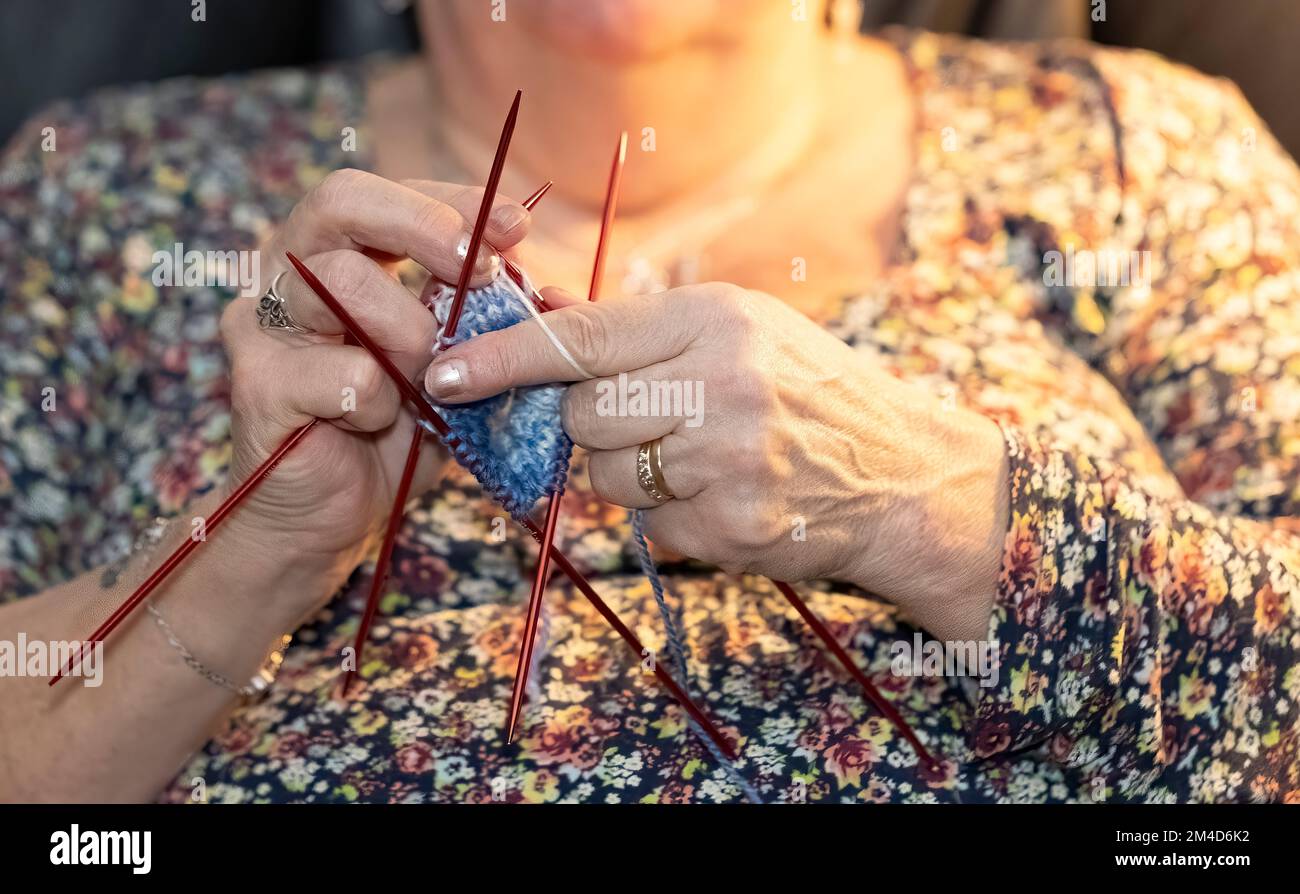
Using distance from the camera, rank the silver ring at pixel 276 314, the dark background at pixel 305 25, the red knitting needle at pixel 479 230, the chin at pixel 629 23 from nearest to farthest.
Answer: the red knitting needle at pixel 479 230 → the silver ring at pixel 276 314 → the chin at pixel 629 23 → the dark background at pixel 305 25

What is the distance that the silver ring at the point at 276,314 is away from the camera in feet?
3.08

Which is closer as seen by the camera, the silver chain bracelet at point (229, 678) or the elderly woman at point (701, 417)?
the elderly woman at point (701, 417)

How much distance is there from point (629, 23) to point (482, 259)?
400 mm

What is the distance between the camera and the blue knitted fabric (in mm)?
919

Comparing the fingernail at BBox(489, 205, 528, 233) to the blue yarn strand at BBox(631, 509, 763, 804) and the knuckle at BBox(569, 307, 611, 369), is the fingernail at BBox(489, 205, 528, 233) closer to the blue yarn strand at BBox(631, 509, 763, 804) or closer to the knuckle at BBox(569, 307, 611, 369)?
the knuckle at BBox(569, 307, 611, 369)

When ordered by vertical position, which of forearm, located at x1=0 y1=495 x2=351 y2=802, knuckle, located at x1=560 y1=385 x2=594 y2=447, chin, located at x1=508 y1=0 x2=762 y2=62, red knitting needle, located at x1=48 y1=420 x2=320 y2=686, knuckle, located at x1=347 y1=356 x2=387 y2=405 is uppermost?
chin, located at x1=508 y1=0 x2=762 y2=62

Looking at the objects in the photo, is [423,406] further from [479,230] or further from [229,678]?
[229,678]

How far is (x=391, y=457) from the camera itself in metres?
1.05

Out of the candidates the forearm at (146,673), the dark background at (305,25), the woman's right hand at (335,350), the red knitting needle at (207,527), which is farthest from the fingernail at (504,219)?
the dark background at (305,25)

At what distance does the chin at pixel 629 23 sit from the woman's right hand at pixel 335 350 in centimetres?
33

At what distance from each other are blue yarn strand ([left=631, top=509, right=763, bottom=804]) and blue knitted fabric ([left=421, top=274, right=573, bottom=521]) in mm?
77

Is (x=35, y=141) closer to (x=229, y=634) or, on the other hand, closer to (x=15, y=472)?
(x=15, y=472)

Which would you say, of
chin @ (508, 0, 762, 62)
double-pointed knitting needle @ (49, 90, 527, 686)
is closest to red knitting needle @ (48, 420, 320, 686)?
double-pointed knitting needle @ (49, 90, 527, 686)

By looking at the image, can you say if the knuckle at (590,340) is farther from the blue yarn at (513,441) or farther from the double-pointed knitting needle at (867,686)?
the double-pointed knitting needle at (867,686)
